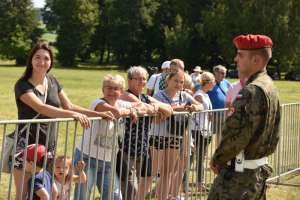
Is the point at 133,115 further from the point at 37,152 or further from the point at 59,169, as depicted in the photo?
the point at 37,152

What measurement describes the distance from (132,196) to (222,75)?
13.6 feet

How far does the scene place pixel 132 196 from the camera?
6.15 m

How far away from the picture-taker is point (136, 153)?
6059mm

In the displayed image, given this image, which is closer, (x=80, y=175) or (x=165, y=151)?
(x=80, y=175)

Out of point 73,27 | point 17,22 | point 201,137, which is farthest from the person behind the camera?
point 17,22

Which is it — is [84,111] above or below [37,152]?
above

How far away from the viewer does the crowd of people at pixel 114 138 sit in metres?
5.02

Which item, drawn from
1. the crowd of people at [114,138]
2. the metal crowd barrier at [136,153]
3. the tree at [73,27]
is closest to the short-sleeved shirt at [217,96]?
the metal crowd barrier at [136,153]

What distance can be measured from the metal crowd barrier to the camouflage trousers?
126cm

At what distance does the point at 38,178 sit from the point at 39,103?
0.66m

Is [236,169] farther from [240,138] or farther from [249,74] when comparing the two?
[249,74]

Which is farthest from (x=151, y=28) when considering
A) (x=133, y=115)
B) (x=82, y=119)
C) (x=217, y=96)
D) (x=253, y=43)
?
(x=253, y=43)

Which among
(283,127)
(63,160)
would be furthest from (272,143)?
(283,127)

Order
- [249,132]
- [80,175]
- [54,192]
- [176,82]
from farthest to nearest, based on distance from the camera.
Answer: [176,82] < [80,175] < [54,192] < [249,132]
